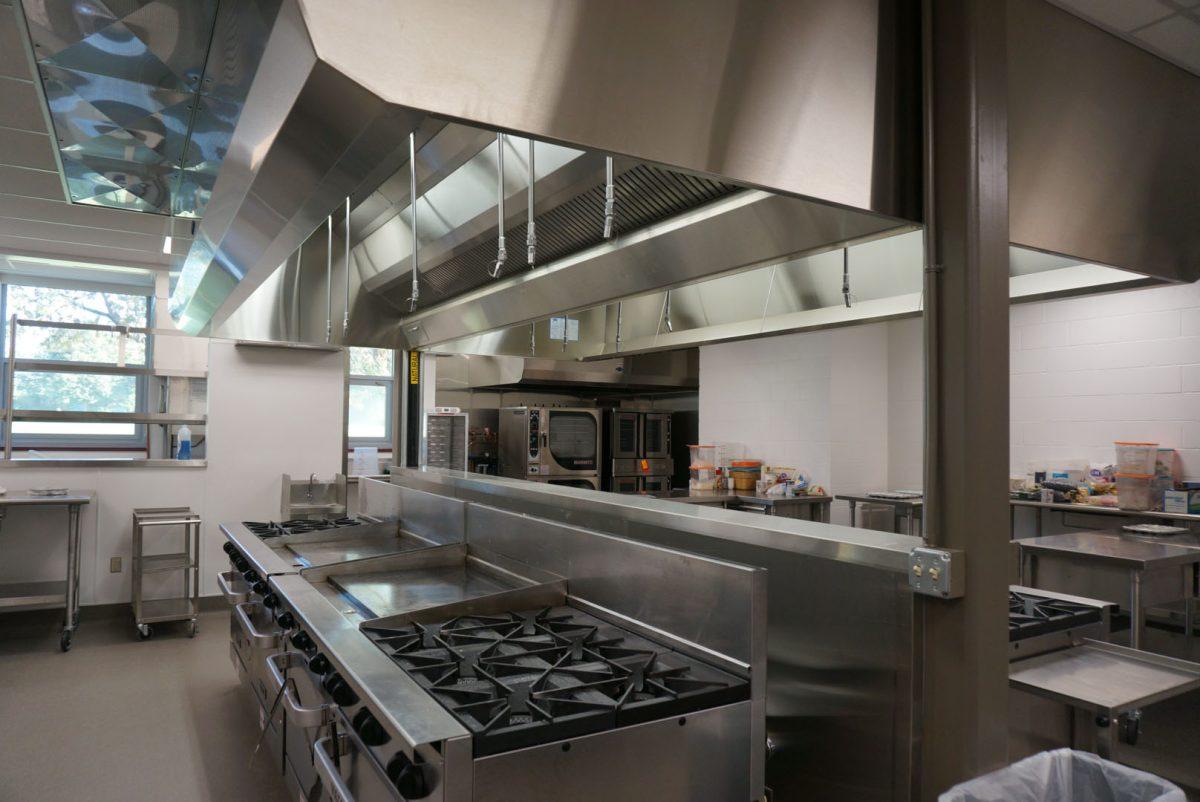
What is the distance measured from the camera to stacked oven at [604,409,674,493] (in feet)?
23.5

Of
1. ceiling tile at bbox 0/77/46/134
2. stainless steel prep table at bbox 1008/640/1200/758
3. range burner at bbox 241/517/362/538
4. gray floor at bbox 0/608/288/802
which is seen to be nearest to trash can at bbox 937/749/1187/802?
stainless steel prep table at bbox 1008/640/1200/758

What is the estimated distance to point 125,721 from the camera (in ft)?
10.9

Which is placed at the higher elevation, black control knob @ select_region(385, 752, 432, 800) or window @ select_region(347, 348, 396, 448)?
window @ select_region(347, 348, 396, 448)

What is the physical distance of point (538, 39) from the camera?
1151 mm

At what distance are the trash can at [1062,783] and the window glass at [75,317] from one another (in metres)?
6.21

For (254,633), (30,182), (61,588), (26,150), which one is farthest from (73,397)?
(254,633)

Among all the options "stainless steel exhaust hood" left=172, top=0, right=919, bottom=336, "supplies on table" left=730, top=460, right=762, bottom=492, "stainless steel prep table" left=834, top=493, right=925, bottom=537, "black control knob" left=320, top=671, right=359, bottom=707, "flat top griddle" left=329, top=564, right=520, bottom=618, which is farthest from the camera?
"supplies on table" left=730, top=460, right=762, bottom=492

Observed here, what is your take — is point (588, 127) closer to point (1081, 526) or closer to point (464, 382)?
point (1081, 526)

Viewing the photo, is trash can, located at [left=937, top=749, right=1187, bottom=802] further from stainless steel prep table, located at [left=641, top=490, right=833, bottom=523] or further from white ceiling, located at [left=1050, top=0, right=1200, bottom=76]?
stainless steel prep table, located at [left=641, top=490, right=833, bottom=523]

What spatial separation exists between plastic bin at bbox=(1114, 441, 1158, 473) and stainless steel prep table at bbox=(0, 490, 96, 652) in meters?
6.10

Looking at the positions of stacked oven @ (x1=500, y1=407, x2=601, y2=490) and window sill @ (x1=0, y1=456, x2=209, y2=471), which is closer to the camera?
window sill @ (x1=0, y1=456, x2=209, y2=471)

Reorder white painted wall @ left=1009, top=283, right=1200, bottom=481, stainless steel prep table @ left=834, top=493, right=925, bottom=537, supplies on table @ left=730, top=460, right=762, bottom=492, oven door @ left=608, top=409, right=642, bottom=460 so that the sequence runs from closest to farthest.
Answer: white painted wall @ left=1009, top=283, right=1200, bottom=481
stainless steel prep table @ left=834, top=493, right=925, bottom=537
supplies on table @ left=730, top=460, right=762, bottom=492
oven door @ left=608, top=409, right=642, bottom=460

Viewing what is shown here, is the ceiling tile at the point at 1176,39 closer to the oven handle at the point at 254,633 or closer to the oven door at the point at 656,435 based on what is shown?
the oven handle at the point at 254,633

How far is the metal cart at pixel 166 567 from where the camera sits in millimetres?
4605
